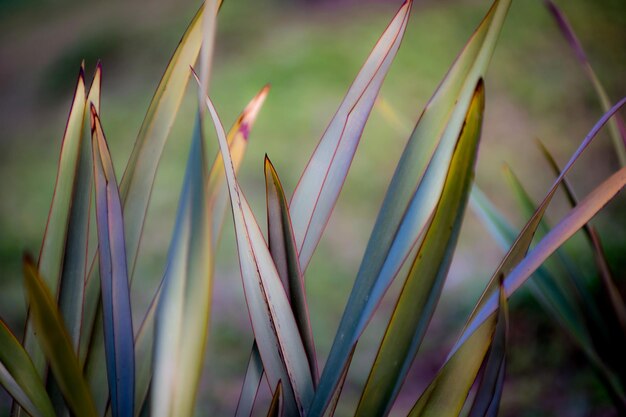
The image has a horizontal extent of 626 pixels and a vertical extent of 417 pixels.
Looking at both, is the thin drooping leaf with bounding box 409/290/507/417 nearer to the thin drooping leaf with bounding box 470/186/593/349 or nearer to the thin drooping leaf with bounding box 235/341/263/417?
the thin drooping leaf with bounding box 235/341/263/417

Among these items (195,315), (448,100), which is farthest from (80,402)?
(448,100)

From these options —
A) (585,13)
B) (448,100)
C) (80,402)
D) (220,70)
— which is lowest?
(80,402)

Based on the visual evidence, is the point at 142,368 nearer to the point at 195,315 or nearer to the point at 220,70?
the point at 195,315

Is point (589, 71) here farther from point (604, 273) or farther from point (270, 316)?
point (270, 316)

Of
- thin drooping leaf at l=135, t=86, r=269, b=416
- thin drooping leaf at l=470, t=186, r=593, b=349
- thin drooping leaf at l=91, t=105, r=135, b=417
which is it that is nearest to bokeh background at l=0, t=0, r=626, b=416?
thin drooping leaf at l=470, t=186, r=593, b=349

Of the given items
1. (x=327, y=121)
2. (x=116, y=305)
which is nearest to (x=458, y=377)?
(x=116, y=305)

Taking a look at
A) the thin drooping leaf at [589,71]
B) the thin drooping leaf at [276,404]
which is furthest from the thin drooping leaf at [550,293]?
the thin drooping leaf at [276,404]
